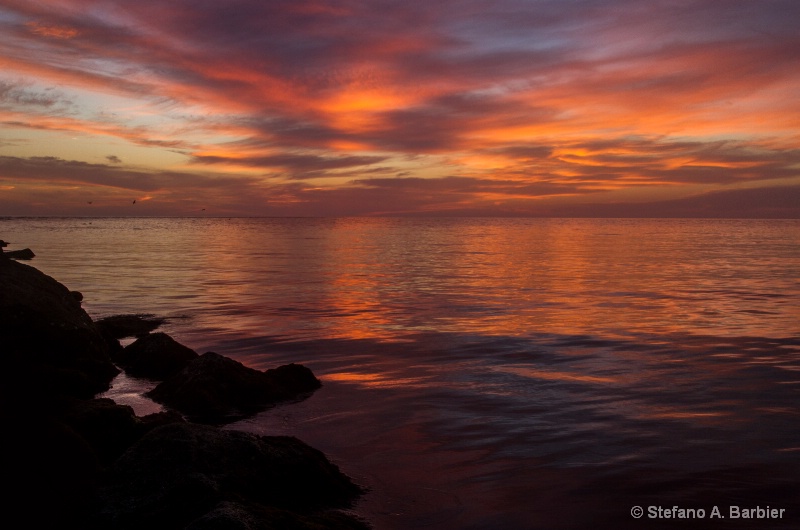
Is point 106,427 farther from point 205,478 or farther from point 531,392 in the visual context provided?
point 531,392

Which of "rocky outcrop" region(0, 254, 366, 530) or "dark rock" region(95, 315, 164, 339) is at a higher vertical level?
"rocky outcrop" region(0, 254, 366, 530)

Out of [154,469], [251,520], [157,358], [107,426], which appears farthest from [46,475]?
[157,358]

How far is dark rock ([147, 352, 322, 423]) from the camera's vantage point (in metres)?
11.6

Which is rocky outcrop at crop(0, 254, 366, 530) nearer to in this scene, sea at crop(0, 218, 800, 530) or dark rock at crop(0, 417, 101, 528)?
dark rock at crop(0, 417, 101, 528)

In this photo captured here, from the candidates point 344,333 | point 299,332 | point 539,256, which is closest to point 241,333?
point 299,332

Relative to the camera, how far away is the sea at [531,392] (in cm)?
829

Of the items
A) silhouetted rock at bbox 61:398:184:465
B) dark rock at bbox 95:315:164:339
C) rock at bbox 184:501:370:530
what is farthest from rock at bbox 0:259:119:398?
rock at bbox 184:501:370:530

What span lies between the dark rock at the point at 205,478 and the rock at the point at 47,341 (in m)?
6.14

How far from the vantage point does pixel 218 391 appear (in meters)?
12.0

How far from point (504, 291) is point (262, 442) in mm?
25111

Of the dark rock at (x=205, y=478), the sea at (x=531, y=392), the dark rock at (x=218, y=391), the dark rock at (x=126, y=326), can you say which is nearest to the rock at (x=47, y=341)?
the sea at (x=531, y=392)

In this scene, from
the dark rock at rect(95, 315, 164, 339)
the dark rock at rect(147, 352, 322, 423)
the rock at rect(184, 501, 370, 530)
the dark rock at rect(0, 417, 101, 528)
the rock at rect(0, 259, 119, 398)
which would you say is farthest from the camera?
the dark rock at rect(95, 315, 164, 339)

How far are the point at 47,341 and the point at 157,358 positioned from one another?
7.66 ft

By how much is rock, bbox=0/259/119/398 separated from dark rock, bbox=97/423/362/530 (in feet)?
20.1
